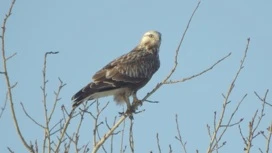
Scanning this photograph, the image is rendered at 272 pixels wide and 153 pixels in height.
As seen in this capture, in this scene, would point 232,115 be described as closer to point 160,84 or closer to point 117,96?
point 160,84

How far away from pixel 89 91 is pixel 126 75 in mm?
1354

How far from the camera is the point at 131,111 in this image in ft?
33.1

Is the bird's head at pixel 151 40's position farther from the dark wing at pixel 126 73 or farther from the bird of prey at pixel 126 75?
the dark wing at pixel 126 73

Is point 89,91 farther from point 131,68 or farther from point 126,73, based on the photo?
point 131,68

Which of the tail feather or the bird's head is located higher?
the bird's head

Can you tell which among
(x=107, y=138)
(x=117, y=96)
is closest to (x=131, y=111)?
(x=117, y=96)

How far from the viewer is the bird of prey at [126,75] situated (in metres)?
10.0

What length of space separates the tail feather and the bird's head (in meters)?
2.02

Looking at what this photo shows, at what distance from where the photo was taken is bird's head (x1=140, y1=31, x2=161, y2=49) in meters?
12.1

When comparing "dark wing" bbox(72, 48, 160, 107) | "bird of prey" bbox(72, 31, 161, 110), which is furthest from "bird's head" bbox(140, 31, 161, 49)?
"dark wing" bbox(72, 48, 160, 107)

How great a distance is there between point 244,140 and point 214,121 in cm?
45

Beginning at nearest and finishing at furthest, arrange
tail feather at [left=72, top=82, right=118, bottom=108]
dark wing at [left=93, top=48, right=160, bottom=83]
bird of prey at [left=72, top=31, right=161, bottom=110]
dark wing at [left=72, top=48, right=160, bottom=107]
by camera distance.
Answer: tail feather at [left=72, top=82, right=118, bottom=108]
bird of prey at [left=72, top=31, right=161, bottom=110]
dark wing at [left=72, top=48, right=160, bottom=107]
dark wing at [left=93, top=48, right=160, bottom=83]

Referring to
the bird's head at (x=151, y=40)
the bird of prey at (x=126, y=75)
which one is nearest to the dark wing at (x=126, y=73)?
the bird of prey at (x=126, y=75)

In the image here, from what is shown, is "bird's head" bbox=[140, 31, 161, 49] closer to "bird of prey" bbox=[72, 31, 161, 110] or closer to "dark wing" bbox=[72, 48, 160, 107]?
"bird of prey" bbox=[72, 31, 161, 110]
